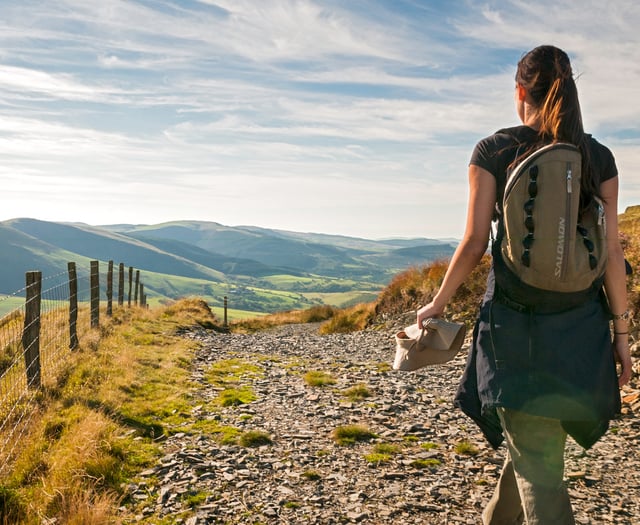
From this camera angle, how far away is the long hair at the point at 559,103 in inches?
117

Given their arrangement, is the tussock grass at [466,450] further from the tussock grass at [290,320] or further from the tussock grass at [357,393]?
the tussock grass at [290,320]

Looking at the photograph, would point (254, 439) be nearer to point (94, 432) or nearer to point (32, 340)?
point (94, 432)

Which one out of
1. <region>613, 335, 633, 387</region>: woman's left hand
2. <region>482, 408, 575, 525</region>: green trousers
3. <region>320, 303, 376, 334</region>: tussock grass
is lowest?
<region>320, 303, 376, 334</region>: tussock grass

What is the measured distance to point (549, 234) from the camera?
2.85 m

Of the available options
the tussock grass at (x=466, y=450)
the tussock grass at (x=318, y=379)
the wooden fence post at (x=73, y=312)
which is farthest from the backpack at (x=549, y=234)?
the wooden fence post at (x=73, y=312)

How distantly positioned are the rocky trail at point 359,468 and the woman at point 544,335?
2.55 meters

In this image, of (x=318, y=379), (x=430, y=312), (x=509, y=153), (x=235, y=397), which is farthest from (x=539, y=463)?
(x=318, y=379)

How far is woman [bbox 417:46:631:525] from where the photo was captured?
2.96 meters

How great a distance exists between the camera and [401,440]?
7.71 metres

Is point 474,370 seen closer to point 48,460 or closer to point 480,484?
point 480,484

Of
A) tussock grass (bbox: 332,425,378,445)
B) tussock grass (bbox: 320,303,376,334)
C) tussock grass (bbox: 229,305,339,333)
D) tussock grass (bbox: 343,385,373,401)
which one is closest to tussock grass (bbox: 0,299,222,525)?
tussock grass (bbox: 332,425,378,445)

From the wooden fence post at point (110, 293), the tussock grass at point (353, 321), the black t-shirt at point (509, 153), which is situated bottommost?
the tussock grass at point (353, 321)

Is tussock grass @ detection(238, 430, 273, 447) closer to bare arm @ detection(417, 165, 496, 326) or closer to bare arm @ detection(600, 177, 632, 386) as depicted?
bare arm @ detection(417, 165, 496, 326)

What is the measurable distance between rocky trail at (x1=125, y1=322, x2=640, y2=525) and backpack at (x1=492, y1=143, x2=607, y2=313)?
322 cm
